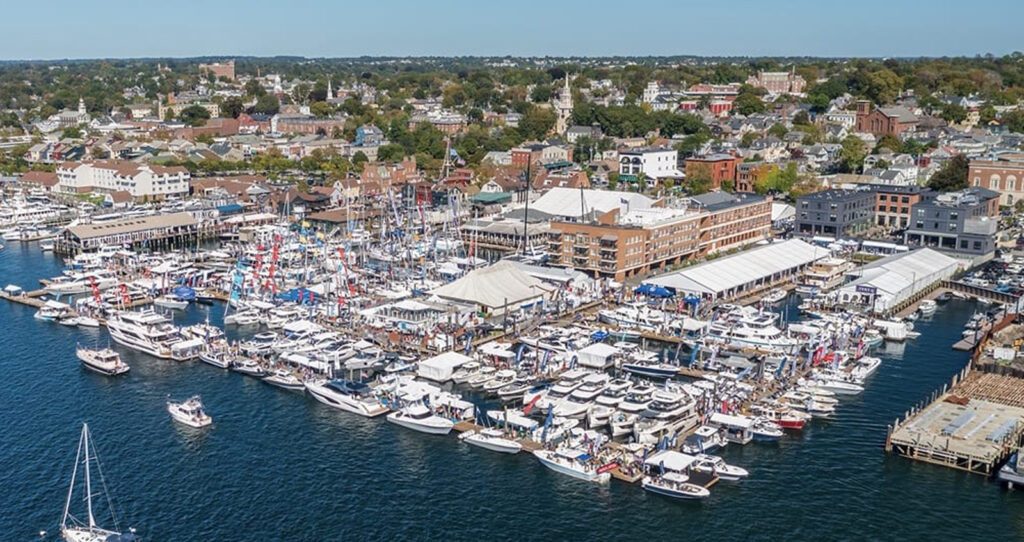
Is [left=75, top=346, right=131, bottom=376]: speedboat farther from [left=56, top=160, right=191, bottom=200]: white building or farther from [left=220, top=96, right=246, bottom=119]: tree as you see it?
[left=220, top=96, right=246, bottom=119]: tree

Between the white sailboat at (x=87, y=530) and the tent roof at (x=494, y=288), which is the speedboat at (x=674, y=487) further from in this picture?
the tent roof at (x=494, y=288)

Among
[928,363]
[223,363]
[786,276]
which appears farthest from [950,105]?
[223,363]

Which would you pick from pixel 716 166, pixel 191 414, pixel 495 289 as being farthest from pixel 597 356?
pixel 716 166

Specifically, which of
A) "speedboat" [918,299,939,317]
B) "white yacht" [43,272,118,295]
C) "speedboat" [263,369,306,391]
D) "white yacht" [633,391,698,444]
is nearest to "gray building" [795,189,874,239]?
"speedboat" [918,299,939,317]

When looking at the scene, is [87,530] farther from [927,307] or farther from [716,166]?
[716,166]

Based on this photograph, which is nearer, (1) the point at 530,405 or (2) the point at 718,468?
(2) the point at 718,468

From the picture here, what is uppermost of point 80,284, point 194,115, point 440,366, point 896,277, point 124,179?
Answer: point 194,115

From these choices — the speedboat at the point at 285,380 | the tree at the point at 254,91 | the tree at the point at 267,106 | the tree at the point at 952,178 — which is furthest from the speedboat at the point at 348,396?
the tree at the point at 254,91
